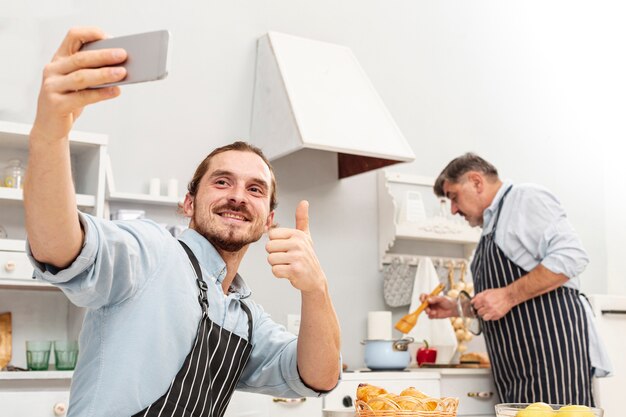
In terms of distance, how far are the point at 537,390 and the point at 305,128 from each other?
134cm

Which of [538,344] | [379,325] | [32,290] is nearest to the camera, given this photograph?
[32,290]

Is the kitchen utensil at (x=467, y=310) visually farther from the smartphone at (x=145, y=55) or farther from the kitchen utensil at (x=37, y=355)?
the smartphone at (x=145, y=55)

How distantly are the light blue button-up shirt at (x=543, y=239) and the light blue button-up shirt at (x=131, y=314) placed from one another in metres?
1.67

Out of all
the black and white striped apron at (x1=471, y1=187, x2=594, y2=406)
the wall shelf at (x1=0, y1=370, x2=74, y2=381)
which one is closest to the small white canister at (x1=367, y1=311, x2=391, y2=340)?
the black and white striped apron at (x1=471, y1=187, x2=594, y2=406)

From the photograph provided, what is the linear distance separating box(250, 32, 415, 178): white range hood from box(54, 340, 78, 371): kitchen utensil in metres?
1.14

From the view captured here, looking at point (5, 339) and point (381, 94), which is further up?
point (381, 94)

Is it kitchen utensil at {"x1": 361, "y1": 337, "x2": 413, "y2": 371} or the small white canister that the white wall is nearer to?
the small white canister

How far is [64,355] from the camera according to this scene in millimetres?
2475

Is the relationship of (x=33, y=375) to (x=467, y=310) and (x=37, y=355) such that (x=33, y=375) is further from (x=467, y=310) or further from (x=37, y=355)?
(x=467, y=310)

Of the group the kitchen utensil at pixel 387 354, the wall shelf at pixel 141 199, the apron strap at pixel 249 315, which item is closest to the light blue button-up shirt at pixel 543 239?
the kitchen utensil at pixel 387 354

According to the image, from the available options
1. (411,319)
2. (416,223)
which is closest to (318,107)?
(416,223)

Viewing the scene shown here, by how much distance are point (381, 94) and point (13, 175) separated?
1888 millimetres

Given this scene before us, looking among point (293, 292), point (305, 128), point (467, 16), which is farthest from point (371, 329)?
point (467, 16)

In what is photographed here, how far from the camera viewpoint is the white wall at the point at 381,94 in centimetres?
309
